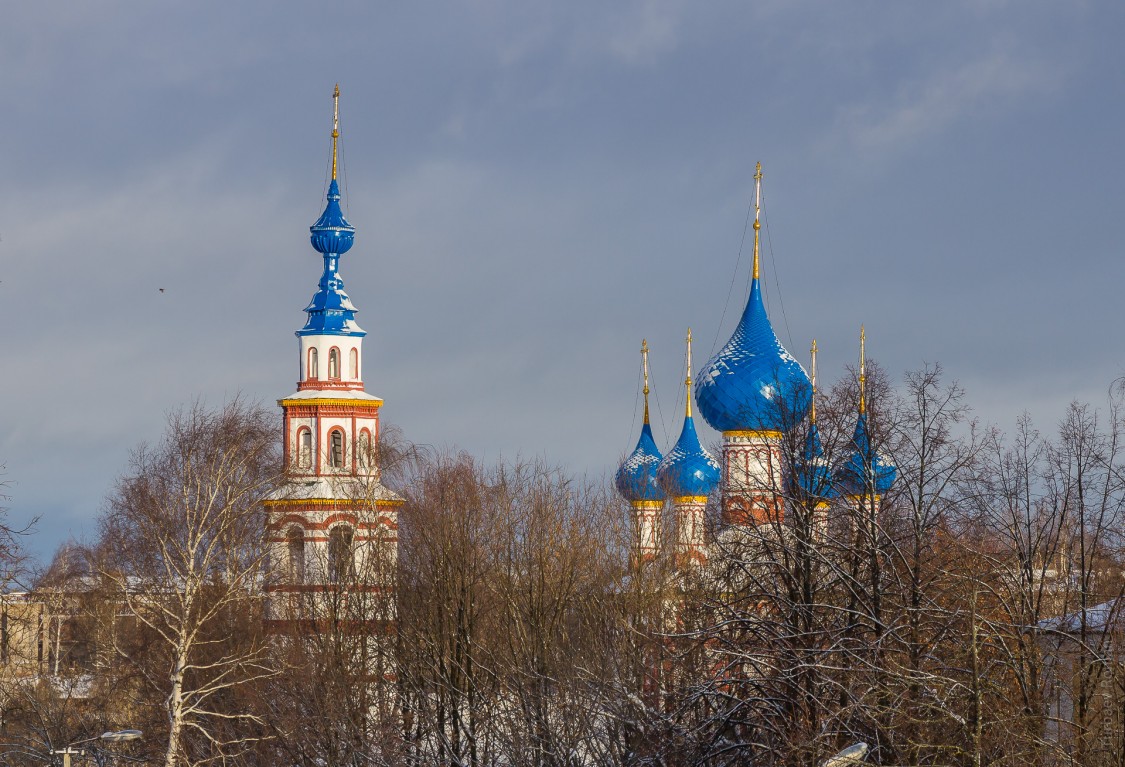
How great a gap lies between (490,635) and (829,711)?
61.6 ft

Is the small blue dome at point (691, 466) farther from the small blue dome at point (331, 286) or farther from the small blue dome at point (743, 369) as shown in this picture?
the small blue dome at point (331, 286)

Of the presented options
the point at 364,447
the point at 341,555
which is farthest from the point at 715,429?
the point at 341,555

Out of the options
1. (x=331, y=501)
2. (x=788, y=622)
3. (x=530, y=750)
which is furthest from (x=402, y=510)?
(x=788, y=622)

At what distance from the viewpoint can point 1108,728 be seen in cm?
2055

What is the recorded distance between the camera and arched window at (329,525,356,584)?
1620 inches

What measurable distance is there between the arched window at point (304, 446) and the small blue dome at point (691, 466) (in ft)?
40.4

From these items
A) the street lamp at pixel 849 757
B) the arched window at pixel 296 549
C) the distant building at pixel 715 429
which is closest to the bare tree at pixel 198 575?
the arched window at pixel 296 549

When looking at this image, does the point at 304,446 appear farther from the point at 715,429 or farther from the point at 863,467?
the point at 863,467

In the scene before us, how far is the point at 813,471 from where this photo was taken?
23469 mm

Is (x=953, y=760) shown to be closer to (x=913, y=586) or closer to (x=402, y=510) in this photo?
(x=913, y=586)

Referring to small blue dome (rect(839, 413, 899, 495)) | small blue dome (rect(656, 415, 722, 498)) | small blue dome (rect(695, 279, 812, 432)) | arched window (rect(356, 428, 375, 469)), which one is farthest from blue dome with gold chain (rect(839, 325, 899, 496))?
small blue dome (rect(656, 415, 722, 498))

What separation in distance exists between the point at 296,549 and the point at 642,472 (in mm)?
13100

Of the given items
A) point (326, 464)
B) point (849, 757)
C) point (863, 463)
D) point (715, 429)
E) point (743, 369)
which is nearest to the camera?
→ point (849, 757)


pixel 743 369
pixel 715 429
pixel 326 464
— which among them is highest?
pixel 743 369
